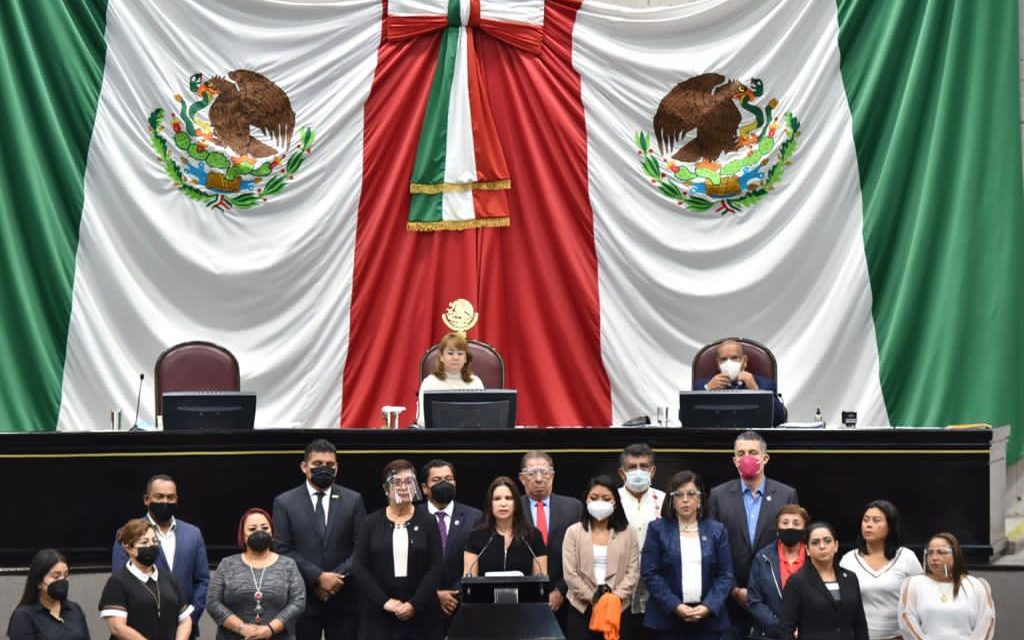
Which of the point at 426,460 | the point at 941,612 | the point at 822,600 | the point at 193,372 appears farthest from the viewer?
the point at 193,372

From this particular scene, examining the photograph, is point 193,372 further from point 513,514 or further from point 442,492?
point 513,514

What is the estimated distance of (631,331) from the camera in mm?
12617

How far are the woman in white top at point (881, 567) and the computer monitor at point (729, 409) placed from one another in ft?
3.93

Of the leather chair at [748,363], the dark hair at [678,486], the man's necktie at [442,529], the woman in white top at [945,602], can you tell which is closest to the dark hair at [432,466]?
the man's necktie at [442,529]

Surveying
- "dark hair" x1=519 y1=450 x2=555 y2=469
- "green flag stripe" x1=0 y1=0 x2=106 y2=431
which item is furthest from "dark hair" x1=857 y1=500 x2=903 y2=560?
"green flag stripe" x1=0 y1=0 x2=106 y2=431

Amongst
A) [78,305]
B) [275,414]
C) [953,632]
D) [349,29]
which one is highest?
[349,29]

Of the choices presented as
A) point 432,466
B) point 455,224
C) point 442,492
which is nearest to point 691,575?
point 442,492

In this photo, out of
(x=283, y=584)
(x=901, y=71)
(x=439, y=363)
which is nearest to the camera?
(x=283, y=584)

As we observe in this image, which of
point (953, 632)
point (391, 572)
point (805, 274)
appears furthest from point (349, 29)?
point (953, 632)

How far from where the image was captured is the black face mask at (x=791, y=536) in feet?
27.9

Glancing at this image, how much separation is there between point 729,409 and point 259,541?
2.98 meters

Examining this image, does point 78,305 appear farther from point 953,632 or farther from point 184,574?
point 953,632

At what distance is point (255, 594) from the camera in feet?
27.5

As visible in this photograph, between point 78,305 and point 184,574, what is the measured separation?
14.6ft
